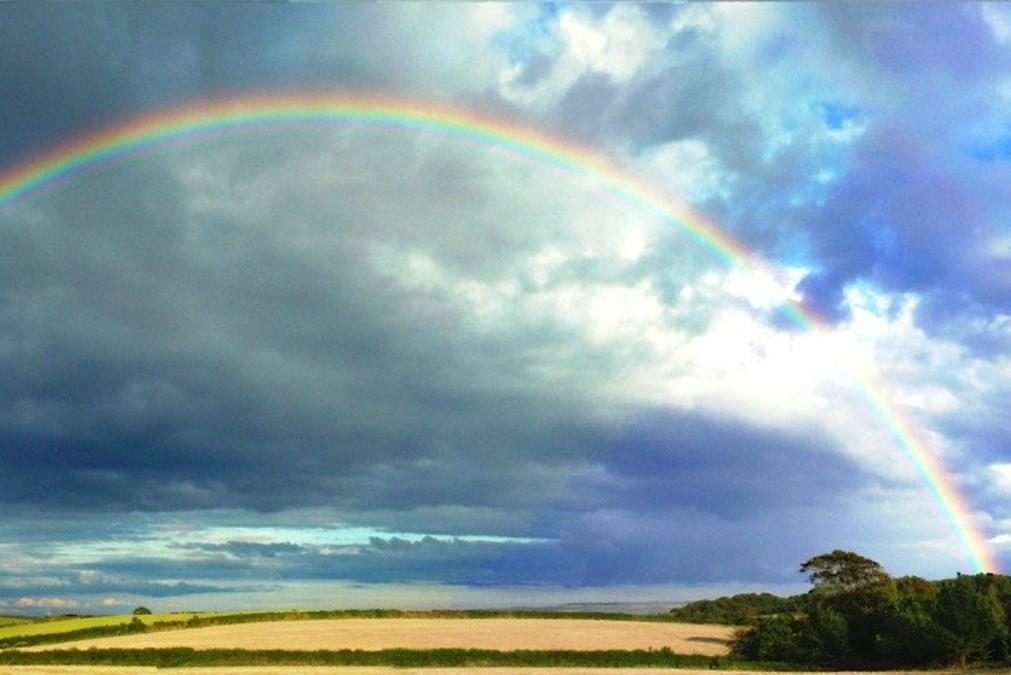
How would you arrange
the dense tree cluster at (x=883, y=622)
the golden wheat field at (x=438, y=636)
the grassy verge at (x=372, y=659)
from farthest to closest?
the golden wheat field at (x=438, y=636) < the grassy verge at (x=372, y=659) < the dense tree cluster at (x=883, y=622)

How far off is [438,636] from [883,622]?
40551 mm

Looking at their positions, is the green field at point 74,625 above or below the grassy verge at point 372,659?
above

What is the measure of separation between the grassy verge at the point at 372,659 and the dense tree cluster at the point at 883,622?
15.6 ft

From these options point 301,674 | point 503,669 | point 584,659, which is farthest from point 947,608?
point 301,674

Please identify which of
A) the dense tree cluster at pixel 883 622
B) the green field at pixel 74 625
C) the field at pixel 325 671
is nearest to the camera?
the field at pixel 325 671

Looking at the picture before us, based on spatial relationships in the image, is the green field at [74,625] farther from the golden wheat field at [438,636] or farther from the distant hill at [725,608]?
the distant hill at [725,608]

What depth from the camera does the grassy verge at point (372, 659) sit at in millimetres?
70875

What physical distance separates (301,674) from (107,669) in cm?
1550

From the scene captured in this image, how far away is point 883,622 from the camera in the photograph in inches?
2874

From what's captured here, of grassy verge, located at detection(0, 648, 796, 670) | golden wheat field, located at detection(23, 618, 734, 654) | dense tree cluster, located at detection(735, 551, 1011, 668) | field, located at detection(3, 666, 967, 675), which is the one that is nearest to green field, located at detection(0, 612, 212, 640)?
golden wheat field, located at detection(23, 618, 734, 654)

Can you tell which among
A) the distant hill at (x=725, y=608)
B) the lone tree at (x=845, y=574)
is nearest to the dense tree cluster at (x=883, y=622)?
the lone tree at (x=845, y=574)

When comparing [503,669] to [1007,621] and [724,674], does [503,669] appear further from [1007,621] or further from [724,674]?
[1007,621]

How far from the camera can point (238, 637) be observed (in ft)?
283

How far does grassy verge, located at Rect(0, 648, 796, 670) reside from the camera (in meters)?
70.9
